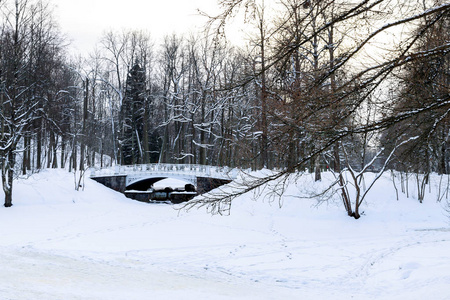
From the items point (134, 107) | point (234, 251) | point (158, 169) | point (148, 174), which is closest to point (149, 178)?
point (148, 174)

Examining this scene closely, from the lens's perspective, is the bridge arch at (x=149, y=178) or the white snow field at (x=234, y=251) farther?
the bridge arch at (x=149, y=178)

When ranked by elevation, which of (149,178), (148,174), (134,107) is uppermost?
(134,107)

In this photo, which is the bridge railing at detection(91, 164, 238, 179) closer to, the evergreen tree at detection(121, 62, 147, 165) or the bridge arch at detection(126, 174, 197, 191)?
the bridge arch at detection(126, 174, 197, 191)

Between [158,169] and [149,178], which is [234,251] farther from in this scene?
[149,178]

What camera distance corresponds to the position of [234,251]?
39.0ft

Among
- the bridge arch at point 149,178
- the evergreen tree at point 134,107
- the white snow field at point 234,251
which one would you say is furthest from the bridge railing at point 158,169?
the white snow field at point 234,251

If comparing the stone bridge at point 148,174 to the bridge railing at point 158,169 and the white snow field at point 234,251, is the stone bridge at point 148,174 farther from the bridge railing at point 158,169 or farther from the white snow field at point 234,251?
the white snow field at point 234,251

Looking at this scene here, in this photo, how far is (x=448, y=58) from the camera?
5520 mm

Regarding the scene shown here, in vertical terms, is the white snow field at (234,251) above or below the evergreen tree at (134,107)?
below

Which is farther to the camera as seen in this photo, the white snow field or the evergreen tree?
the evergreen tree

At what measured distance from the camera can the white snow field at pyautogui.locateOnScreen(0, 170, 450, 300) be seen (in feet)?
26.7

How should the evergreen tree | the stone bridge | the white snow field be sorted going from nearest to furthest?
1. the white snow field
2. the stone bridge
3. the evergreen tree

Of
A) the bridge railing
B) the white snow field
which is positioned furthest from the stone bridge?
the white snow field

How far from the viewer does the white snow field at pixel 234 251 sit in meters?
8.13
